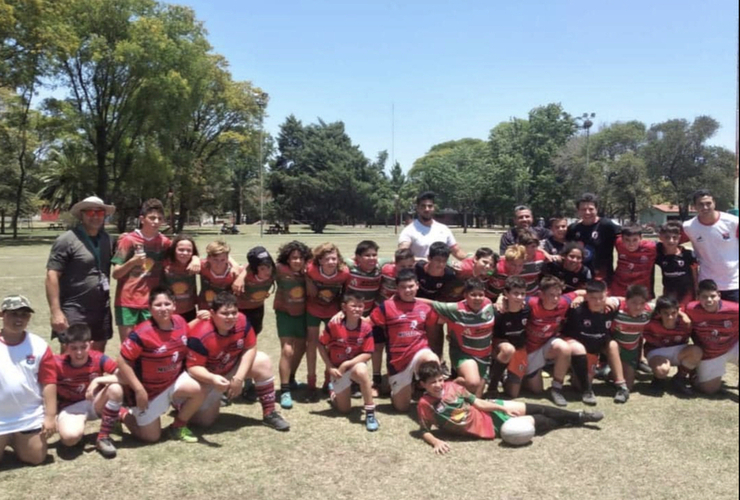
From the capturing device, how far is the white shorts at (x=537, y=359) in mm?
5901

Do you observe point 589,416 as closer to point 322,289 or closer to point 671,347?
point 671,347

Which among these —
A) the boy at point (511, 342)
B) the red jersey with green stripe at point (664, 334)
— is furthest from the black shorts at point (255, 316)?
the red jersey with green stripe at point (664, 334)

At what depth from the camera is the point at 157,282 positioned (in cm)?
577

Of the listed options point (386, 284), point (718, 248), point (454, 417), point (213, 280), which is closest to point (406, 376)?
point (454, 417)

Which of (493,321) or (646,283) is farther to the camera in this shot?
(646,283)

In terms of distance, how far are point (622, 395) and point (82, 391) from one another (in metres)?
5.10

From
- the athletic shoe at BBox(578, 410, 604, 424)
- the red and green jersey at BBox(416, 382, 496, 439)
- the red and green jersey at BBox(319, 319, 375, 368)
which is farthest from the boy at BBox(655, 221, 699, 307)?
the red and green jersey at BBox(319, 319, 375, 368)

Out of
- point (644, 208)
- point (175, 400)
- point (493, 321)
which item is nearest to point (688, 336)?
point (493, 321)

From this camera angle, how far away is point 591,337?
19.4 feet

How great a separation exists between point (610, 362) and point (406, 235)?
2.69 m

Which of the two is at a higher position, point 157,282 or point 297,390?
point 157,282

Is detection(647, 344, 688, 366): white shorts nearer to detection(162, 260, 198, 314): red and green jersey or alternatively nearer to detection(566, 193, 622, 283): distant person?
detection(566, 193, 622, 283): distant person

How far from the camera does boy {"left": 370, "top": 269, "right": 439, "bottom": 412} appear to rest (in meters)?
5.44

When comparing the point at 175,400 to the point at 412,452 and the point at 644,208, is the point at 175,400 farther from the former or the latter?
the point at 644,208
